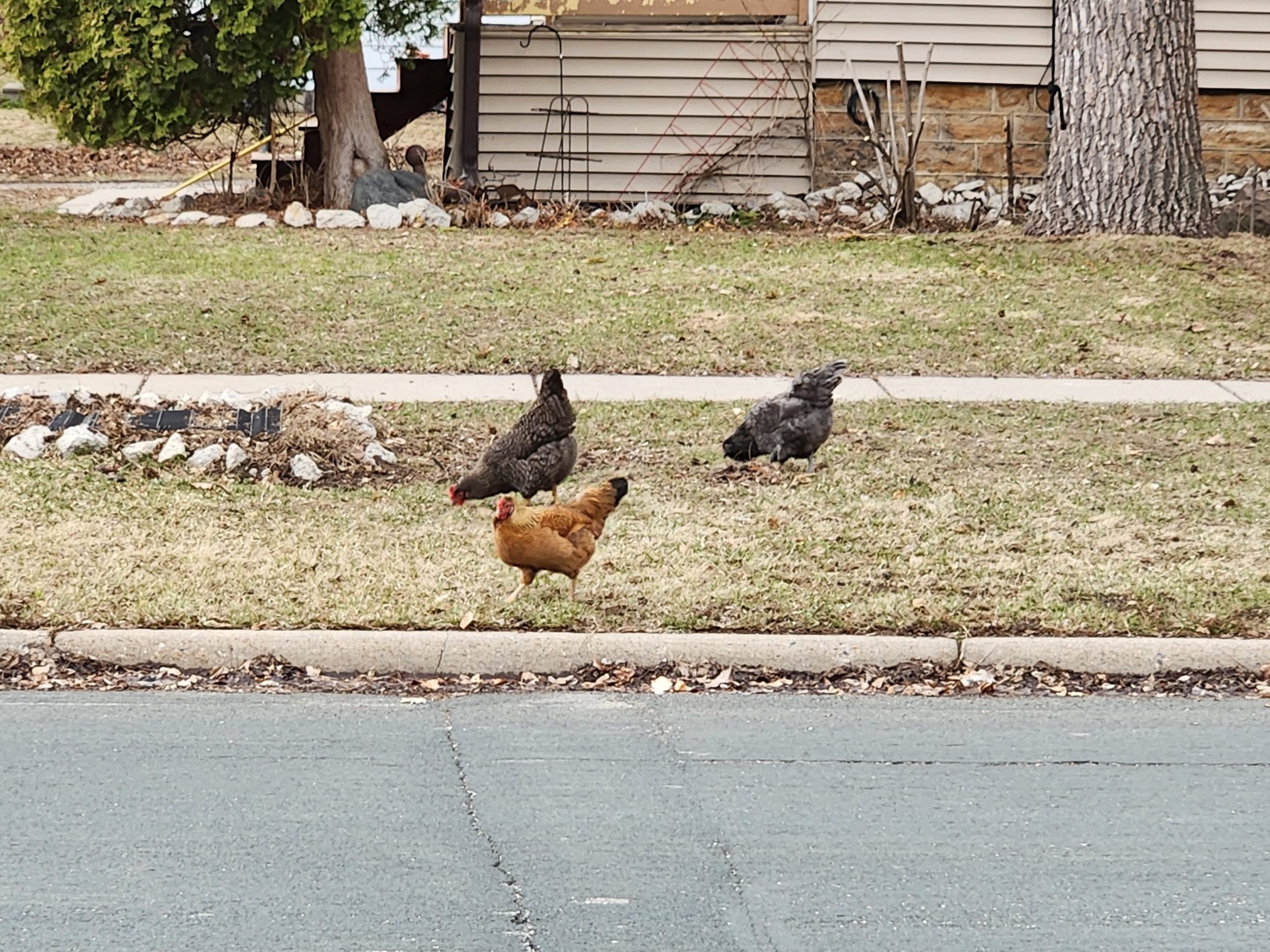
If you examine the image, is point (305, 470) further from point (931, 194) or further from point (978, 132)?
point (978, 132)

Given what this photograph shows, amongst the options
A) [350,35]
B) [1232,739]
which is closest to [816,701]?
[1232,739]

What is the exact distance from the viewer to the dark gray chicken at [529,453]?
7934 millimetres

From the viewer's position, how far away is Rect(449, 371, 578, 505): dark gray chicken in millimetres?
7934

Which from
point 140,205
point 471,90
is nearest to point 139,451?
point 140,205

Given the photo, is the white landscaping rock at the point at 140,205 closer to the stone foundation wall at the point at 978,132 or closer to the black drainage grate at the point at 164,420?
the stone foundation wall at the point at 978,132

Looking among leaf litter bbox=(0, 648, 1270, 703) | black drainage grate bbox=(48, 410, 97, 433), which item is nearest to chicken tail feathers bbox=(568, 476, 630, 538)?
leaf litter bbox=(0, 648, 1270, 703)

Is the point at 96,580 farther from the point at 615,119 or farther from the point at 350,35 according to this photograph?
the point at 615,119

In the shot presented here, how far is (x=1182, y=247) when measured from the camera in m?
14.7

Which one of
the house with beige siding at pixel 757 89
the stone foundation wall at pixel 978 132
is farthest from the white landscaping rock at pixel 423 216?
the stone foundation wall at pixel 978 132

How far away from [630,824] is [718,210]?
13711mm

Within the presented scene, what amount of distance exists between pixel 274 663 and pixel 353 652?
0.29 meters

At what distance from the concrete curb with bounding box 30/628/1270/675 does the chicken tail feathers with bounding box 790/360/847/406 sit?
7.87ft

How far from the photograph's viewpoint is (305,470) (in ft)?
28.4

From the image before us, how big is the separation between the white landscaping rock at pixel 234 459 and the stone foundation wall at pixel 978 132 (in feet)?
36.3
